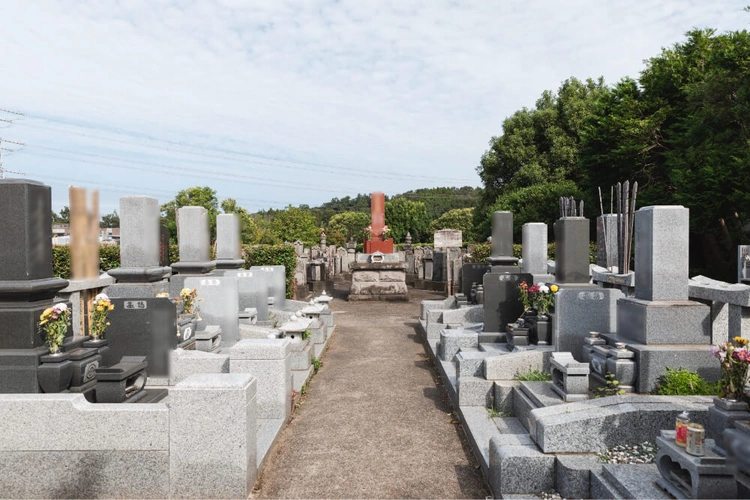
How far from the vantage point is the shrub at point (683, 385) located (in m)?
5.20

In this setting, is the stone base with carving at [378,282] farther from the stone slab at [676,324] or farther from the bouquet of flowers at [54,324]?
the bouquet of flowers at [54,324]

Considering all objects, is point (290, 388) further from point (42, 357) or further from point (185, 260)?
point (185, 260)

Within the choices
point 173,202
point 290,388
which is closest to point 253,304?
point 290,388

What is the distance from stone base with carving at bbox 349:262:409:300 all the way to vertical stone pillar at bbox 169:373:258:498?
53.3 ft

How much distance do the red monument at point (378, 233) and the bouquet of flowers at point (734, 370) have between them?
69.1 feet

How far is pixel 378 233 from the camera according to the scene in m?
27.4

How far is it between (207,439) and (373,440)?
235cm

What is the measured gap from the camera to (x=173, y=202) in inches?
1687

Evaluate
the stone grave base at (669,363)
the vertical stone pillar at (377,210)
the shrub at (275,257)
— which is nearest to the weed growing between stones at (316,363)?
the stone grave base at (669,363)

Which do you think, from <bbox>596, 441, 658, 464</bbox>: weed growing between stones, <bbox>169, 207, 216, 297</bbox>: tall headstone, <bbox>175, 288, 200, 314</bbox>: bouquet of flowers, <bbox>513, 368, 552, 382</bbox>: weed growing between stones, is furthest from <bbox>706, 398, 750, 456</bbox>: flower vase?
<bbox>169, 207, 216, 297</bbox>: tall headstone

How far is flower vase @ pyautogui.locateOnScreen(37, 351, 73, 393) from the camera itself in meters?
4.57

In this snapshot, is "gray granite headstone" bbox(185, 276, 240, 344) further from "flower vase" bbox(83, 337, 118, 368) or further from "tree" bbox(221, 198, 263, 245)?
"tree" bbox(221, 198, 263, 245)

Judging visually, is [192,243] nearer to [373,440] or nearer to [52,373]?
[52,373]

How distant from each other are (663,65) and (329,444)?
2047 centimetres
